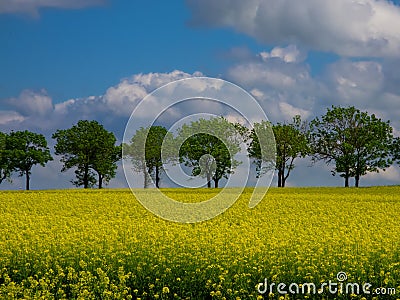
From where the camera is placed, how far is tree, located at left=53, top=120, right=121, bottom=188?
224ft

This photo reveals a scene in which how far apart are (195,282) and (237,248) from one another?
8.05 feet

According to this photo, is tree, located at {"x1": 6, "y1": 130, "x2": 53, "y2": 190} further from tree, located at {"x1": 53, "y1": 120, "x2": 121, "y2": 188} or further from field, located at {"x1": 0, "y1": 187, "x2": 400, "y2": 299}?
field, located at {"x1": 0, "y1": 187, "x2": 400, "y2": 299}

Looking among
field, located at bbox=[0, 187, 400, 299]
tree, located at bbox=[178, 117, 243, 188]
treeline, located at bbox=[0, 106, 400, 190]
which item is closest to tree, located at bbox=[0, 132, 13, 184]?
treeline, located at bbox=[0, 106, 400, 190]

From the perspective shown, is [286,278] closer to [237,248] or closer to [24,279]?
[237,248]

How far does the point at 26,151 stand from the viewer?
233ft

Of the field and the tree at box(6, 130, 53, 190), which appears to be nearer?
the field

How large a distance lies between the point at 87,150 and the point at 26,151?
7.79 m

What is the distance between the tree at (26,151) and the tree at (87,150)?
2482 millimetres

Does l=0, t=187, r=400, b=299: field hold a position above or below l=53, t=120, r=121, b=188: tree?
below

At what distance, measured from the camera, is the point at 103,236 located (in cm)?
1761

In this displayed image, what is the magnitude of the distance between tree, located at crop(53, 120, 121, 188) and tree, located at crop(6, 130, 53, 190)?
248cm

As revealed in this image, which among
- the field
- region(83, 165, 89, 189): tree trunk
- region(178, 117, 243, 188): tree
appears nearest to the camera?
the field

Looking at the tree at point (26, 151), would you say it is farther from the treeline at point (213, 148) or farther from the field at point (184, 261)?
the field at point (184, 261)

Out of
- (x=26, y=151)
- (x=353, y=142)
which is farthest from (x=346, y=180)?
(x=26, y=151)
